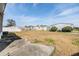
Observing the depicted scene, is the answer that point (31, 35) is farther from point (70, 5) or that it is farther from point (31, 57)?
point (70, 5)

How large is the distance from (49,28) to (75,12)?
309mm

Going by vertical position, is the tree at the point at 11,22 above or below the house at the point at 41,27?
above

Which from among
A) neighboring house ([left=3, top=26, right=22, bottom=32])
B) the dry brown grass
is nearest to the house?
the dry brown grass

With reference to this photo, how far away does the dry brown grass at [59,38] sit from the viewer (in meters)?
1.73

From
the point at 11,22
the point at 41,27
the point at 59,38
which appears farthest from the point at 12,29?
the point at 59,38

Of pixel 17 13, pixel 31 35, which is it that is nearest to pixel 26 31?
pixel 31 35

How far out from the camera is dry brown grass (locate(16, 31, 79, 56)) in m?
1.73

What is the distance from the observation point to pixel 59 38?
176 centimetres

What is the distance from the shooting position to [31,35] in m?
1.76

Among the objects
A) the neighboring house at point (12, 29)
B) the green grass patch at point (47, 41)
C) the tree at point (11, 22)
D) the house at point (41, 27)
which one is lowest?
the green grass patch at point (47, 41)

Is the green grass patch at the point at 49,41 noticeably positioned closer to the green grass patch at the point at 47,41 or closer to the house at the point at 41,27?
the green grass patch at the point at 47,41

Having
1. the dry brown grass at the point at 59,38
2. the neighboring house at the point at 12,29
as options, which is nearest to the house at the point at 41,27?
the dry brown grass at the point at 59,38

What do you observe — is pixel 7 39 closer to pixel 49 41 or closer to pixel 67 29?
pixel 49 41

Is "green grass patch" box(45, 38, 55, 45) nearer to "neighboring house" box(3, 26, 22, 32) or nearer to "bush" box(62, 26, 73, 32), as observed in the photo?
"bush" box(62, 26, 73, 32)
